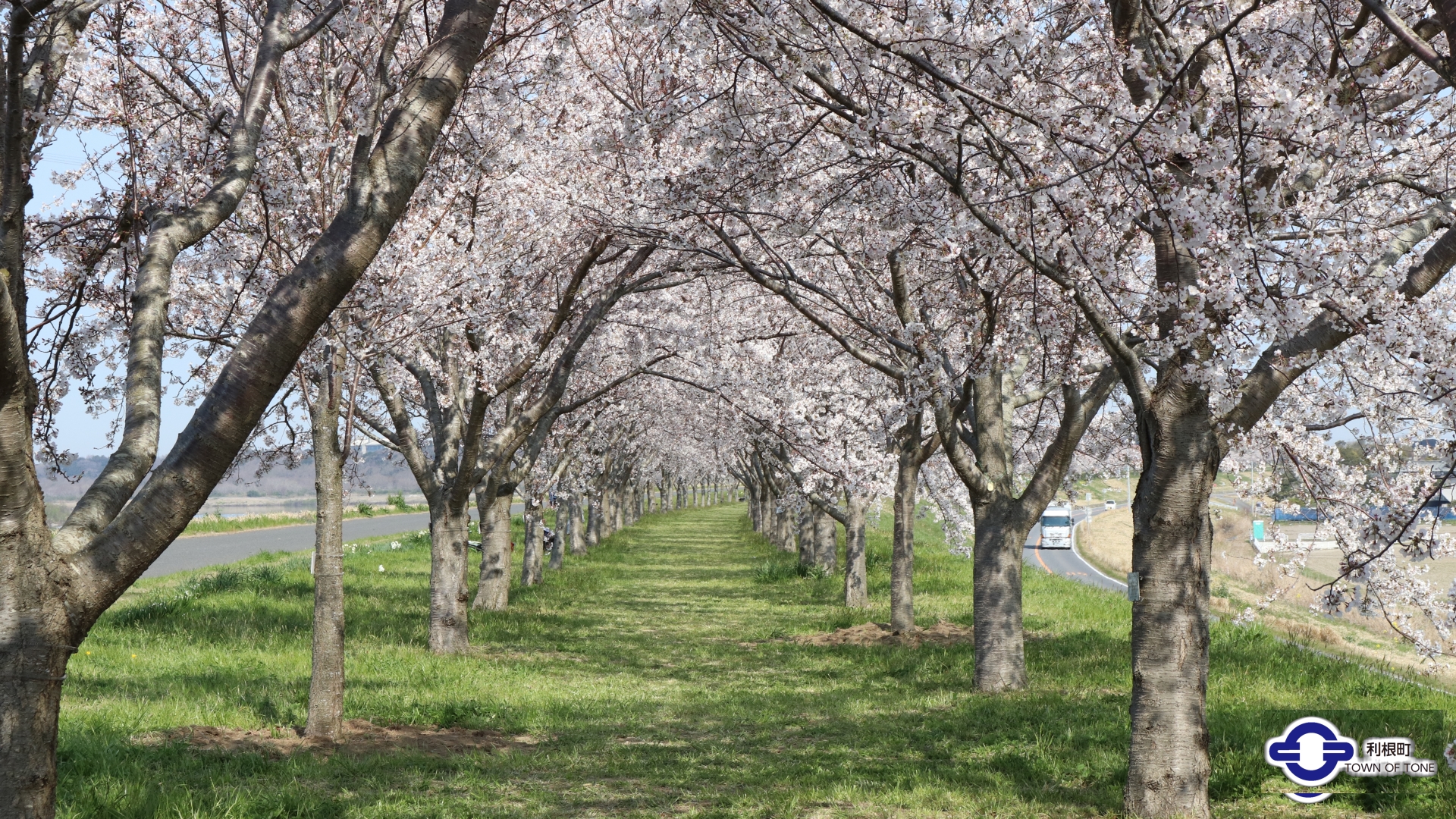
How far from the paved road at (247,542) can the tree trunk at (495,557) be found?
1263cm

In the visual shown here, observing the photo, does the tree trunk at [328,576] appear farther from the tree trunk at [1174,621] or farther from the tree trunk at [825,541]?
the tree trunk at [825,541]

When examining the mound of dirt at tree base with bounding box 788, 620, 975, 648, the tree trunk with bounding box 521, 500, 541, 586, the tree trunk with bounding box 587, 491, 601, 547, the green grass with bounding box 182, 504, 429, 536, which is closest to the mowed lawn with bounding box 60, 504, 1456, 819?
the mound of dirt at tree base with bounding box 788, 620, 975, 648

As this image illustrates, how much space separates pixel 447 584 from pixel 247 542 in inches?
1352

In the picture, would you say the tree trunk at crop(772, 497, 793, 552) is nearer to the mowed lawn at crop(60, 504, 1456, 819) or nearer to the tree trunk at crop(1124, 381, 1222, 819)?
the mowed lawn at crop(60, 504, 1456, 819)

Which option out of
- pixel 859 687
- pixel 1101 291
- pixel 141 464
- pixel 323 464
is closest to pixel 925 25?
pixel 1101 291

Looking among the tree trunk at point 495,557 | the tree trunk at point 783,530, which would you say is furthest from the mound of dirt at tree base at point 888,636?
the tree trunk at point 783,530

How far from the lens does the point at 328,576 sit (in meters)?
8.98

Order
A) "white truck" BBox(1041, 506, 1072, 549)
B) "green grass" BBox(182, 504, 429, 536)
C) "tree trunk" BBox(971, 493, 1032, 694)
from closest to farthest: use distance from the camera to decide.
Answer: "tree trunk" BBox(971, 493, 1032, 694)
"green grass" BBox(182, 504, 429, 536)
"white truck" BBox(1041, 506, 1072, 549)

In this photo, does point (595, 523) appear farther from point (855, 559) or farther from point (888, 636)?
point (888, 636)

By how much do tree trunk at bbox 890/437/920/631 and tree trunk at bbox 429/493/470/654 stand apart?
20.8 feet

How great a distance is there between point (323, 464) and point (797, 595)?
47.7 ft

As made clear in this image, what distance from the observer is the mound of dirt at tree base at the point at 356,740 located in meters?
7.99

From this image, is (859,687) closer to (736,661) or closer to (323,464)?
(736,661)

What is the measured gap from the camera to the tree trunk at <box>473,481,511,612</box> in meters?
18.8
